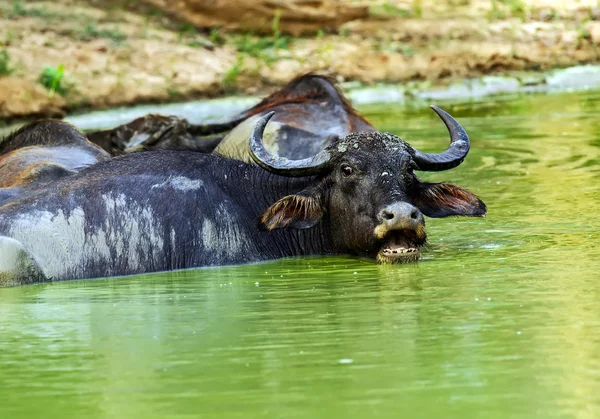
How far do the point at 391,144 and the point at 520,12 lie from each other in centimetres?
1724

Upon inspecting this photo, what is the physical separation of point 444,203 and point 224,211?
1518mm

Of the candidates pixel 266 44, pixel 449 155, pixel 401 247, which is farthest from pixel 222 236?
pixel 266 44

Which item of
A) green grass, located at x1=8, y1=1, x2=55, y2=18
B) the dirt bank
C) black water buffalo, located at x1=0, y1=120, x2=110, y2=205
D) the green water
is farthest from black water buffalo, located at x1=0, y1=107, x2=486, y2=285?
green grass, located at x1=8, y1=1, x2=55, y2=18

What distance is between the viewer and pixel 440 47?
23.2m

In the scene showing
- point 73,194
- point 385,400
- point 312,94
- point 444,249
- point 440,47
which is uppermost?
point 440,47

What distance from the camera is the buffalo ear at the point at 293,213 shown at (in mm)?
8570

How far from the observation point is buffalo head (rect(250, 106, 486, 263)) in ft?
26.8

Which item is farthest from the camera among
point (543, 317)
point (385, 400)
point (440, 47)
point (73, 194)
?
point (440, 47)

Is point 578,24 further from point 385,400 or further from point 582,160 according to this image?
point 385,400

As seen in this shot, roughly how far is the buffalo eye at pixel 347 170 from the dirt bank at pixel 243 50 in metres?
10.3

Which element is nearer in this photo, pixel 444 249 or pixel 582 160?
pixel 444 249

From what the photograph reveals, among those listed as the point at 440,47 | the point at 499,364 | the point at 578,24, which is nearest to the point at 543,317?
the point at 499,364

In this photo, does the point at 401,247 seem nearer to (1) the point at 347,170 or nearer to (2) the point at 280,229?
(1) the point at 347,170

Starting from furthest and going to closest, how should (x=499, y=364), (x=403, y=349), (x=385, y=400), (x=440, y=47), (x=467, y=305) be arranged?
(x=440, y=47) < (x=467, y=305) < (x=403, y=349) < (x=499, y=364) < (x=385, y=400)
